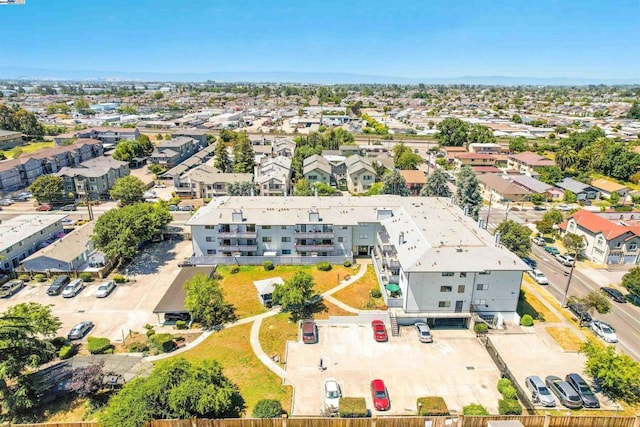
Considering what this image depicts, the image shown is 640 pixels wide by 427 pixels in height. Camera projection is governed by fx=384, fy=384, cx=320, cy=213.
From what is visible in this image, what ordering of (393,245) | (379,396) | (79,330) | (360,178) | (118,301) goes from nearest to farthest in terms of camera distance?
1. (379,396)
2. (79,330)
3. (118,301)
4. (393,245)
5. (360,178)

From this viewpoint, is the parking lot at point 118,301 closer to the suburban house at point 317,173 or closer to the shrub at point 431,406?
the shrub at point 431,406

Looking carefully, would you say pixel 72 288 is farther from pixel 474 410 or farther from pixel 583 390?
pixel 583 390

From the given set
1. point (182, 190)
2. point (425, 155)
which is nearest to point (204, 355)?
point (182, 190)

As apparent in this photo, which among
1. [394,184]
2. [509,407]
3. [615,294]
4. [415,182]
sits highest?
[394,184]

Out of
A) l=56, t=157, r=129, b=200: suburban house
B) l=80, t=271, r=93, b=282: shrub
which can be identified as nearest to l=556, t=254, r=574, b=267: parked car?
l=80, t=271, r=93, b=282: shrub

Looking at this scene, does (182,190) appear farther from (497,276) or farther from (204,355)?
(497,276)

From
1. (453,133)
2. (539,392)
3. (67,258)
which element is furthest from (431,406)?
(453,133)

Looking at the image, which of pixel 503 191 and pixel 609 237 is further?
pixel 503 191
